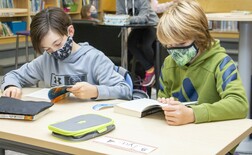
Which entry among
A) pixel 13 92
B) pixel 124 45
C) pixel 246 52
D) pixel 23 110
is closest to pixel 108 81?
pixel 13 92

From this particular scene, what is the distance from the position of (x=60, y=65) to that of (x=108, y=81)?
27 cm

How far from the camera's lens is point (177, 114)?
1.36 metres

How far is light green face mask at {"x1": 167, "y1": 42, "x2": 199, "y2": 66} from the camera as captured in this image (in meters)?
1.62

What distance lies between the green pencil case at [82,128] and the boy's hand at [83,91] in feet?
1.10

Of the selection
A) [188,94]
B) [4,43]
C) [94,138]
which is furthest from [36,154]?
[4,43]

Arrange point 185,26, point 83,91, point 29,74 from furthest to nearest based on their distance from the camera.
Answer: point 29,74 < point 83,91 < point 185,26

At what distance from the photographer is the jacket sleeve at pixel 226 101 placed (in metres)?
1.41

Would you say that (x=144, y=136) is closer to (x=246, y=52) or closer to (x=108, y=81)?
(x=108, y=81)

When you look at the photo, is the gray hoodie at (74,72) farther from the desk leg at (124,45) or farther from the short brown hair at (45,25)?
the desk leg at (124,45)

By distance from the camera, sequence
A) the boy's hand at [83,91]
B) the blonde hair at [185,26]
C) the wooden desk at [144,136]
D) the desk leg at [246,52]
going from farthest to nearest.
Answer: the desk leg at [246,52] → the boy's hand at [83,91] → the blonde hair at [185,26] → the wooden desk at [144,136]

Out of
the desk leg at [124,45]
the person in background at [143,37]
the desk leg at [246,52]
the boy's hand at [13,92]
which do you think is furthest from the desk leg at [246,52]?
the boy's hand at [13,92]

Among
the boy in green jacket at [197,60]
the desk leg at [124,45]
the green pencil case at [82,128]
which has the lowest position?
the desk leg at [124,45]

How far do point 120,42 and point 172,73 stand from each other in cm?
246

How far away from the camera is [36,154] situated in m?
1.32
